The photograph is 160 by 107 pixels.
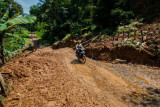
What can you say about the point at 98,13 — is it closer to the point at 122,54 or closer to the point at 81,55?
the point at 122,54

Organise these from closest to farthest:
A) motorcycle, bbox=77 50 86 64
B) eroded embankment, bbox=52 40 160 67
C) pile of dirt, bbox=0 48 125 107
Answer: pile of dirt, bbox=0 48 125 107
eroded embankment, bbox=52 40 160 67
motorcycle, bbox=77 50 86 64

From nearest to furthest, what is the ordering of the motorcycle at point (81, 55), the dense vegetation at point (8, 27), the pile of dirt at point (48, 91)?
the pile of dirt at point (48, 91), the dense vegetation at point (8, 27), the motorcycle at point (81, 55)

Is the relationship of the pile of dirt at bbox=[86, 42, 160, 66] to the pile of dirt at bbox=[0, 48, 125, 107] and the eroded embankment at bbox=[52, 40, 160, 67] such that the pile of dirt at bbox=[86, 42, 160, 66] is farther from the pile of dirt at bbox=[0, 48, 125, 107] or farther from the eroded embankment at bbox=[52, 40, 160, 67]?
the pile of dirt at bbox=[0, 48, 125, 107]

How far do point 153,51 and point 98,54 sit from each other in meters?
4.59

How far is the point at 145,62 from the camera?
22.6ft

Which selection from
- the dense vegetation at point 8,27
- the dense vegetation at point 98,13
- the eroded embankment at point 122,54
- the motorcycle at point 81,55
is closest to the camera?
the dense vegetation at point 8,27

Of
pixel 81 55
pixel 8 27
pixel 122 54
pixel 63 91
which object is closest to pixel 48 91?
pixel 63 91

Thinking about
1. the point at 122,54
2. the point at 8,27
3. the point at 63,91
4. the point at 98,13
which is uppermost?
the point at 98,13

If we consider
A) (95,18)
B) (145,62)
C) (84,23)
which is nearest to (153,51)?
(145,62)

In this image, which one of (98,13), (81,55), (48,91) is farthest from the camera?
(98,13)

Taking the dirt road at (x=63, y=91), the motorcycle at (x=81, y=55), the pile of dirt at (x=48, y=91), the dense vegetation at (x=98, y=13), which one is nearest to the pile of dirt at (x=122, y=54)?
the motorcycle at (x=81, y=55)

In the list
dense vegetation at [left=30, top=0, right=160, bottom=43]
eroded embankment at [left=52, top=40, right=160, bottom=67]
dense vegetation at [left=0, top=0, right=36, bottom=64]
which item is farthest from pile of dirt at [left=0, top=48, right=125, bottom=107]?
dense vegetation at [left=30, top=0, right=160, bottom=43]

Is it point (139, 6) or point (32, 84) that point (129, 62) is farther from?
point (139, 6)

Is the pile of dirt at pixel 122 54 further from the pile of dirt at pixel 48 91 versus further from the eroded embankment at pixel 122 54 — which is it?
the pile of dirt at pixel 48 91
